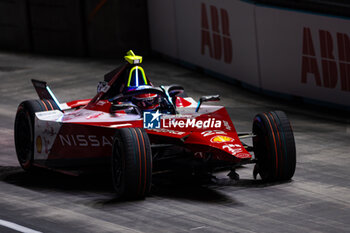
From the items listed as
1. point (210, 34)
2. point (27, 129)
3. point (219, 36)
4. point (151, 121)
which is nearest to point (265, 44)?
point (219, 36)

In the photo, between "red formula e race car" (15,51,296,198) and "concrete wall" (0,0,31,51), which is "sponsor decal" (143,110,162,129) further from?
"concrete wall" (0,0,31,51)

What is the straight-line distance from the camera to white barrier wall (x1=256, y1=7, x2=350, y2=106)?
18.5 metres

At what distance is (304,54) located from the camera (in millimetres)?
19484

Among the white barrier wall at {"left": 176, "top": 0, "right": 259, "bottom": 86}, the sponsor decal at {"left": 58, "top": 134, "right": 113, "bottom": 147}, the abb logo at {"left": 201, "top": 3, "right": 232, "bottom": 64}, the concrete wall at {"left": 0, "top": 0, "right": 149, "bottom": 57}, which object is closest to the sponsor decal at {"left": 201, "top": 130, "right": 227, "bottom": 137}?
the sponsor decal at {"left": 58, "top": 134, "right": 113, "bottom": 147}

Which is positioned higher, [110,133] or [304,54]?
[110,133]

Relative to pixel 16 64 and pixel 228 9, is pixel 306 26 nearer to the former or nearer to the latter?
pixel 228 9

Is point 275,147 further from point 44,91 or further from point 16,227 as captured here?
point 44,91

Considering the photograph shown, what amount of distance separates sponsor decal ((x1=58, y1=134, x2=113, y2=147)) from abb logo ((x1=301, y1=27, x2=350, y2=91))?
25.8 ft

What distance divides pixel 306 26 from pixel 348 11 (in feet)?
4.25

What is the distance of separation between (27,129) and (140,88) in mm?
2085

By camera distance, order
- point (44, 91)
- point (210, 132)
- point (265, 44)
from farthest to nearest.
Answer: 1. point (265, 44)
2. point (44, 91)
3. point (210, 132)

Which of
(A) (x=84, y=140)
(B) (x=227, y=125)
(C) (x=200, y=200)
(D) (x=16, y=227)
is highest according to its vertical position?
(B) (x=227, y=125)

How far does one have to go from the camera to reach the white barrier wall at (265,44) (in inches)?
734

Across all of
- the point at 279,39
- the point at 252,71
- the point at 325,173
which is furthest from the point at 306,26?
the point at 325,173
